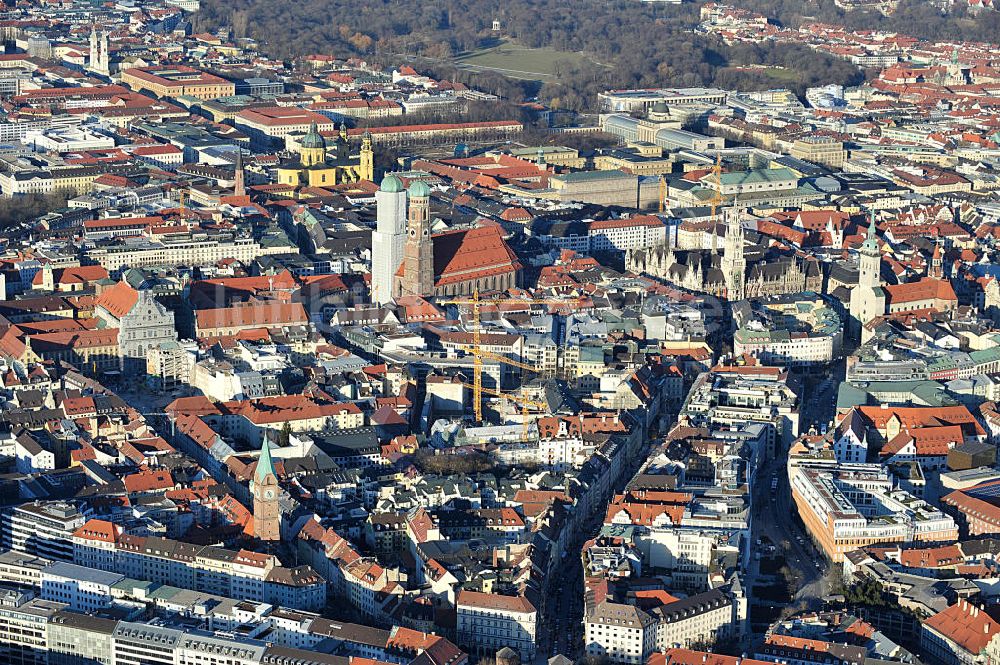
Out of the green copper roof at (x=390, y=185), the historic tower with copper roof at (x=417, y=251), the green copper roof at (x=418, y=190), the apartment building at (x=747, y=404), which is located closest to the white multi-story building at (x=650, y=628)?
the apartment building at (x=747, y=404)

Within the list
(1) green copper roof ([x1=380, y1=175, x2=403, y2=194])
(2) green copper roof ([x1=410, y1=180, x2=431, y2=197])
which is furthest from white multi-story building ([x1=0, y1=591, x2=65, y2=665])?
(1) green copper roof ([x1=380, y1=175, x2=403, y2=194])

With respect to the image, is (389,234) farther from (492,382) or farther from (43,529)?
(43,529)

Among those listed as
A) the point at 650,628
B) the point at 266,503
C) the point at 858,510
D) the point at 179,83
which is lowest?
the point at 179,83

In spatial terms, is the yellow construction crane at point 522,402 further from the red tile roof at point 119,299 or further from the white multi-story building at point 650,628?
the white multi-story building at point 650,628

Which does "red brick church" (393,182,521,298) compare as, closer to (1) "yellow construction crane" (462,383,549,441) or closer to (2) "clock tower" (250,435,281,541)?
(1) "yellow construction crane" (462,383,549,441)

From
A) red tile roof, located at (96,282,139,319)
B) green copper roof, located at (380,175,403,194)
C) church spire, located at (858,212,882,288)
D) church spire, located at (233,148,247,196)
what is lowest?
church spire, located at (233,148,247,196)

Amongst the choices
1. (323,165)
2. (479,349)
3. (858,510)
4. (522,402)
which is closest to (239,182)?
(323,165)

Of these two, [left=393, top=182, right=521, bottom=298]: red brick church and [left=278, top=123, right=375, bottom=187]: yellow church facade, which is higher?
[left=393, top=182, right=521, bottom=298]: red brick church
